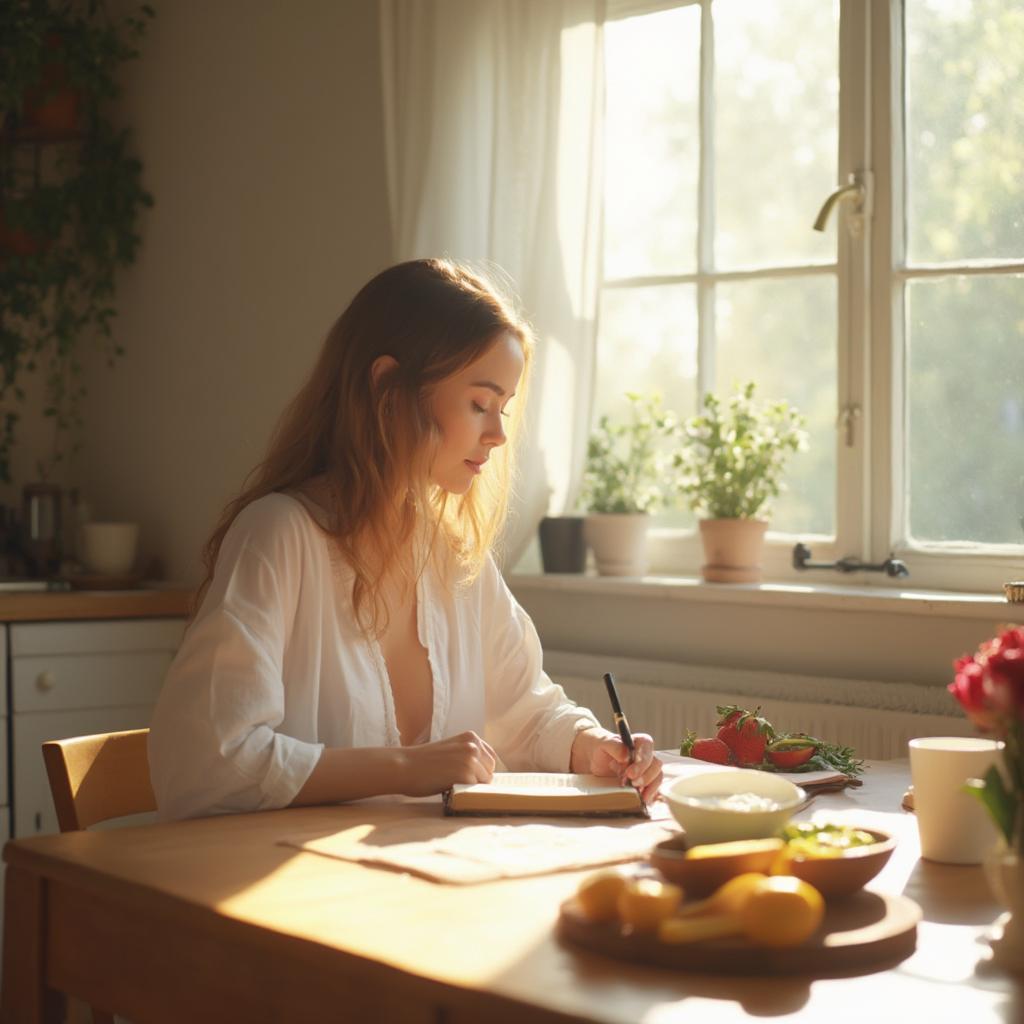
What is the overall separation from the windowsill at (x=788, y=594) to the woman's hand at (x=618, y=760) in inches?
33.8

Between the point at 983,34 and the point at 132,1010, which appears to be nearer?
the point at 132,1010

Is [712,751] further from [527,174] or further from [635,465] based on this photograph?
[527,174]

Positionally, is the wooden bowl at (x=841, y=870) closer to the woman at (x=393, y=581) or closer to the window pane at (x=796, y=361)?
the woman at (x=393, y=581)

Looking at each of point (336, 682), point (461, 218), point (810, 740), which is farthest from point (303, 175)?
point (810, 740)

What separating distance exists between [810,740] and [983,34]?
1520mm

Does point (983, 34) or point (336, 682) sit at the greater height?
point (983, 34)

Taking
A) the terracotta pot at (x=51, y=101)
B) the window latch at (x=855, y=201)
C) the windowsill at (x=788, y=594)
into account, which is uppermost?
the terracotta pot at (x=51, y=101)

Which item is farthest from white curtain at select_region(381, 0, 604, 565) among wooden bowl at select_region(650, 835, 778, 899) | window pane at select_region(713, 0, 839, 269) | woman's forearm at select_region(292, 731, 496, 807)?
wooden bowl at select_region(650, 835, 778, 899)

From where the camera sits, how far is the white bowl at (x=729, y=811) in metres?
1.23

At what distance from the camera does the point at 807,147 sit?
2.92 m

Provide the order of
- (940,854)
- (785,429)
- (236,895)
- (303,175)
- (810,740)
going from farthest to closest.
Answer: (303,175)
(785,429)
(810,740)
(940,854)
(236,895)

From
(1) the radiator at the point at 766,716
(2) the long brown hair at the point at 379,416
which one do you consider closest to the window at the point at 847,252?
(1) the radiator at the point at 766,716

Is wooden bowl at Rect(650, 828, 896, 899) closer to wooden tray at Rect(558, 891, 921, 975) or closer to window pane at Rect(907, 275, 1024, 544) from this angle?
wooden tray at Rect(558, 891, 921, 975)

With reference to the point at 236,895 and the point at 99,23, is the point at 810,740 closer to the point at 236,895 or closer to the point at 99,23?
the point at 236,895
